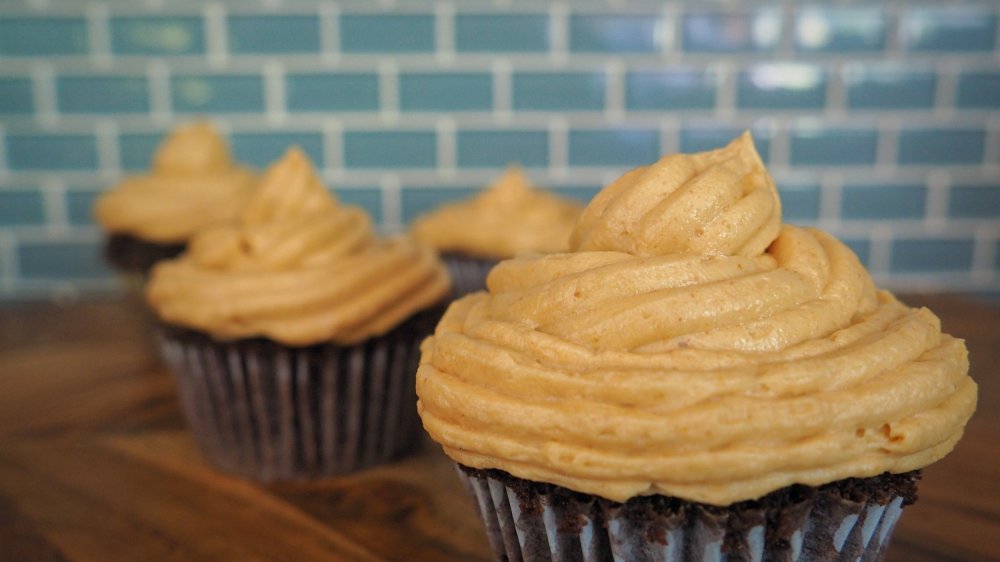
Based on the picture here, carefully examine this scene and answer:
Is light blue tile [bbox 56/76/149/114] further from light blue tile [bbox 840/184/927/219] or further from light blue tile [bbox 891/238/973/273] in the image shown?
light blue tile [bbox 891/238/973/273]

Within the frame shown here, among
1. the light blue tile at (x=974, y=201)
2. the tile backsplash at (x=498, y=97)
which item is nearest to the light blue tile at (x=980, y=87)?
the tile backsplash at (x=498, y=97)

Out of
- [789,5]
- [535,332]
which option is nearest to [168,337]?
[535,332]

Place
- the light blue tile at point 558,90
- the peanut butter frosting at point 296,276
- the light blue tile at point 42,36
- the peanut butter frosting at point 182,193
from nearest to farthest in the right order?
1. the peanut butter frosting at point 296,276
2. the peanut butter frosting at point 182,193
3. the light blue tile at point 42,36
4. the light blue tile at point 558,90

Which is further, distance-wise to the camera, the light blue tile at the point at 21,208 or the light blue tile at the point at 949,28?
the light blue tile at the point at 21,208

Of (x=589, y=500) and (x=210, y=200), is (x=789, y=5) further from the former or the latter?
(x=589, y=500)

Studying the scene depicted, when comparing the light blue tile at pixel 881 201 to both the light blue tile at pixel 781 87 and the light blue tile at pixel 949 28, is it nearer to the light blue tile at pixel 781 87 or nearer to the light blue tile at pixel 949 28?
the light blue tile at pixel 781 87

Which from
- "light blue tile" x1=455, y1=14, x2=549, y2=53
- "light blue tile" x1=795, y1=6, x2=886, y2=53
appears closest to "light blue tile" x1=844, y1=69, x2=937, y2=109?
"light blue tile" x1=795, y1=6, x2=886, y2=53
